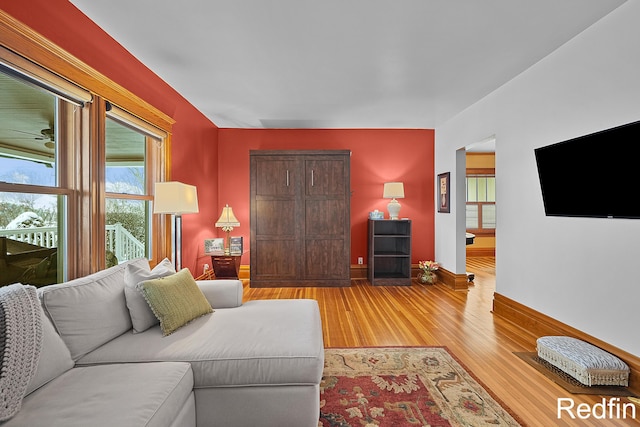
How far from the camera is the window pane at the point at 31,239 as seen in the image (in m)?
1.88

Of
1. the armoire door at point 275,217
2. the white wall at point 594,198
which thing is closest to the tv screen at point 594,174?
the white wall at point 594,198

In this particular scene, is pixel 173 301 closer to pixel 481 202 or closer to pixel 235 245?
pixel 235 245

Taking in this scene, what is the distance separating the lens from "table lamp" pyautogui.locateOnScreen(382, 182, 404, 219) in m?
5.04

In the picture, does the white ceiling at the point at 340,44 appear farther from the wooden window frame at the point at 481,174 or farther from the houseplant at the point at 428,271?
the wooden window frame at the point at 481,174

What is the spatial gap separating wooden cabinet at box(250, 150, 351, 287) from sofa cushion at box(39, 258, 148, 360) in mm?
2968

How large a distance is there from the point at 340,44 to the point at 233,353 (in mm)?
2552

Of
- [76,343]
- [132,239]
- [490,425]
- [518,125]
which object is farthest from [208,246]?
[518,125]

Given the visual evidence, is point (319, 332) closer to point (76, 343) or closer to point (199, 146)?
point (76, 343)

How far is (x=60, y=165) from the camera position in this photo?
2.24 m

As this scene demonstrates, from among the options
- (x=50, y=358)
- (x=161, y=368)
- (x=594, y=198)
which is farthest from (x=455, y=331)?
(x=50, y=358)

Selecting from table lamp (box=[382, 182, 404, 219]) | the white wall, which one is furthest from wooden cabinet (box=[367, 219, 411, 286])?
the white wall

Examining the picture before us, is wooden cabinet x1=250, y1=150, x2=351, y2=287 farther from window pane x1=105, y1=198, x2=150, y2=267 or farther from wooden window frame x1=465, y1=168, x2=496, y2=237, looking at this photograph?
wooden window frame x1=465, y1=168, x2=496, y2=237

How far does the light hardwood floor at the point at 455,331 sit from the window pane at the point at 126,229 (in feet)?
5.51

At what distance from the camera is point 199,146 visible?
4.54 metres
